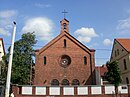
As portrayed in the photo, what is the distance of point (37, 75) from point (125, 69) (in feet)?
54.6

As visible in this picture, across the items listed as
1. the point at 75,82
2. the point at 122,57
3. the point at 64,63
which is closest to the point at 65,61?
the point at 64,63

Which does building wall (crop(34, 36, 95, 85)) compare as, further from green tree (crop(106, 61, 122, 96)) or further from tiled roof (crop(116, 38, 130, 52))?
green tree (crop(106, 61, 122, 96))

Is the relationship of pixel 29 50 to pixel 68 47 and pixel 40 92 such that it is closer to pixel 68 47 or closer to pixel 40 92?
pixel 68 47

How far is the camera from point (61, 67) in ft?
136

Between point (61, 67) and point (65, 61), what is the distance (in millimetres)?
1616

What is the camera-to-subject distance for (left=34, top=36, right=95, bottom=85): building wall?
133 ft

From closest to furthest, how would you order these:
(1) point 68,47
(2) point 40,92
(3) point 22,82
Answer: (2) point 40,92
(3) point 22,82
(1) point 68,47

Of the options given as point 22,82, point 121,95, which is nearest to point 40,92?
point 22,82

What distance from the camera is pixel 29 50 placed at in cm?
4272

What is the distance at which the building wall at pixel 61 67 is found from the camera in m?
40.4

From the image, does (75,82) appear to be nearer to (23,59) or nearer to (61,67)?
(61,67)

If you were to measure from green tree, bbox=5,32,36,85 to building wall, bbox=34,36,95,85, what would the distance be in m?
1.95

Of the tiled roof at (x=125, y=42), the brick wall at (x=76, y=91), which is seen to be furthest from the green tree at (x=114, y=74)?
the tiled roof at (x=125, y=42)

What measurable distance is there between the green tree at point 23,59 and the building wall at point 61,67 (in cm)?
195
